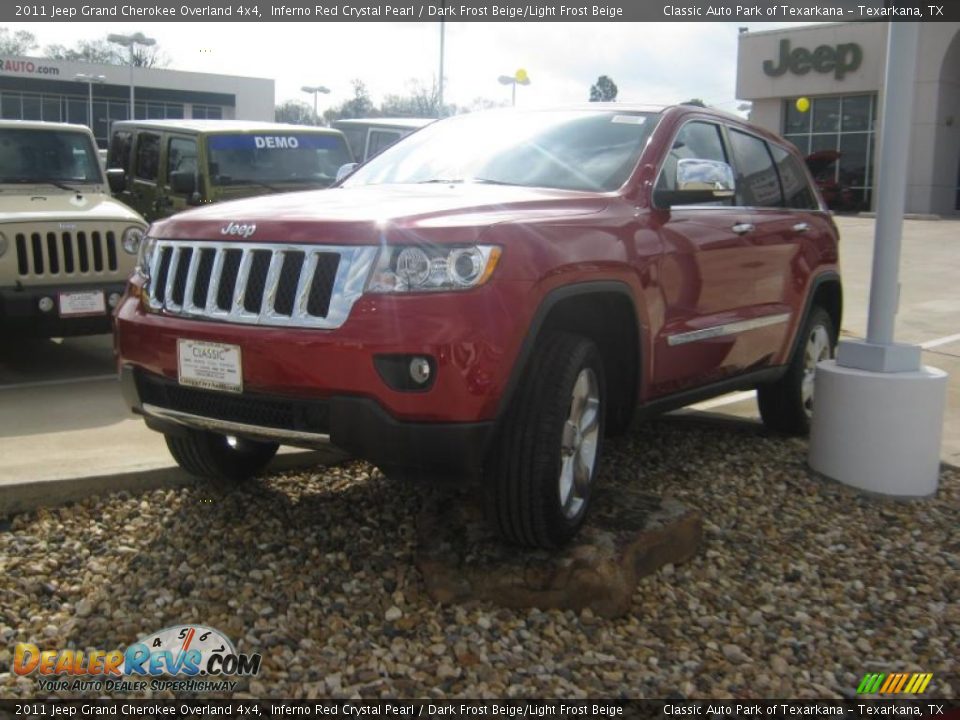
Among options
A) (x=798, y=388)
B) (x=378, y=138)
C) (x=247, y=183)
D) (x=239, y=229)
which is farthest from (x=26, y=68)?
(x=239, y=229)

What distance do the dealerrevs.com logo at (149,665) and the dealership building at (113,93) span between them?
53.2 metres

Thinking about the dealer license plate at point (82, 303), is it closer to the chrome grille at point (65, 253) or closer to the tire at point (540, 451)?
the chrome grille at point (65, 253)

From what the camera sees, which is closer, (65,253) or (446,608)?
(446,608)

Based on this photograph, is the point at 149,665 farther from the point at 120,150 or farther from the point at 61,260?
the point at 120,150

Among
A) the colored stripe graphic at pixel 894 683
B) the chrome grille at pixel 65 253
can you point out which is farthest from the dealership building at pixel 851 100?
the colored stripe graphic at pixel 894 683

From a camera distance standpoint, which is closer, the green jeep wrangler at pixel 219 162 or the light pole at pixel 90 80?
the green jeep wrangler at pixel 219 162

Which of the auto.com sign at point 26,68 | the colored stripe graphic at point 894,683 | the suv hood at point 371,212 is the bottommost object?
the colored stripe graphic at point 894,683

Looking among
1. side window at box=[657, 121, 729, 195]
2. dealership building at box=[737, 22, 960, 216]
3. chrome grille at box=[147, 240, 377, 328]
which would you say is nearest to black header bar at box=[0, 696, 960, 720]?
chrome grille at box=[147, 240, 377, 328]

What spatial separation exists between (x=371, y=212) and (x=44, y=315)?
4.01 metres

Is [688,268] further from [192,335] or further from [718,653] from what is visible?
[192,335]

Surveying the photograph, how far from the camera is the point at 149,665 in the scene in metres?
3.16

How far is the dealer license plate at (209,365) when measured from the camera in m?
3.50

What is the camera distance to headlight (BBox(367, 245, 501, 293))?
3.31m

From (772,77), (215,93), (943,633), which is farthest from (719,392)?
(215,93)
